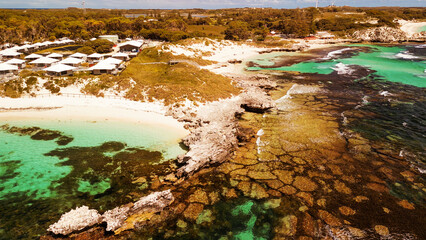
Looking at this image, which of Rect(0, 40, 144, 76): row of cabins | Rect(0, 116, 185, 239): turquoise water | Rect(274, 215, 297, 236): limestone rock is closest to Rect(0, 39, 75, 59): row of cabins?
Rect(0, 40, 144, 76): row of cabins

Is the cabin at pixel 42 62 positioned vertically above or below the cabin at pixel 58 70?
above

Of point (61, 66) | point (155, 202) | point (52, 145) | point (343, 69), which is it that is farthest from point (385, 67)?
point (61, 66)

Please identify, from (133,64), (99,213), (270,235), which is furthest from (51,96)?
(270,235)

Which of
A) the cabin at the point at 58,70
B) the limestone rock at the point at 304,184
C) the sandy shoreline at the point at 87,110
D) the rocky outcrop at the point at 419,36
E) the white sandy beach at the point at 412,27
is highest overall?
the white sandy beach at the point at 412,27

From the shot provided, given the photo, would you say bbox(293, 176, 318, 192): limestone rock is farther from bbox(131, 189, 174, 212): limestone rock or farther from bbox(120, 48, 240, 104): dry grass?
bbox(120, 48, 240, 104): dry grass

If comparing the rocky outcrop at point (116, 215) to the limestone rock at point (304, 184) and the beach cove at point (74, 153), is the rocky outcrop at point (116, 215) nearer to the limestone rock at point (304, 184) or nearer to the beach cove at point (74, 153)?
the beach cove at point (74, 153)

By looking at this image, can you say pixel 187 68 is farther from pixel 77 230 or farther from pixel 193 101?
pixel 77 230

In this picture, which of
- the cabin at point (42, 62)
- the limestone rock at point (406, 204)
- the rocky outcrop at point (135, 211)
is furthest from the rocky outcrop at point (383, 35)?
the rocky outcrop at point (135, 211)
